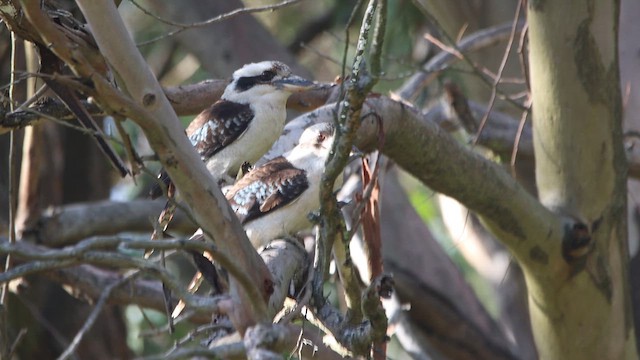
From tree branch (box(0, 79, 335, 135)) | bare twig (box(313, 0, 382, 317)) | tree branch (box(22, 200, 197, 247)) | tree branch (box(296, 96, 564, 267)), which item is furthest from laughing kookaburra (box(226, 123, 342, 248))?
tree branch (box(22, 200, 197, 247))

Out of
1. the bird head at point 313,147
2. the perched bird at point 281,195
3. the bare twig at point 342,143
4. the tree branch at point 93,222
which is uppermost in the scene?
the bare twig at point 342,143

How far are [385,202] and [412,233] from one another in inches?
8.5

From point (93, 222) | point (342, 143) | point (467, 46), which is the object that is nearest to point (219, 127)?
point (93, 222)

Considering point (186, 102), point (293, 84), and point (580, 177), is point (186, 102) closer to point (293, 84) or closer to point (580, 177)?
point (293, 84)

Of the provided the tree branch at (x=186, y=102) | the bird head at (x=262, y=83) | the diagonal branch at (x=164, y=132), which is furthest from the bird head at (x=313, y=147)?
the diagonal branch at (x=164, y=132)

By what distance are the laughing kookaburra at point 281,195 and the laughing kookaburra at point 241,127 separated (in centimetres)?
42

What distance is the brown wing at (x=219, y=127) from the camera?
145 inches

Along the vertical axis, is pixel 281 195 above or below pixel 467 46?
below

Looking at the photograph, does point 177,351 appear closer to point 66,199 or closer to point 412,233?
point 412,233

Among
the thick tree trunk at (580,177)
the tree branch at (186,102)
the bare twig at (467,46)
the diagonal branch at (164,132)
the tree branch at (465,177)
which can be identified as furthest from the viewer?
the bare twig at (467,46)

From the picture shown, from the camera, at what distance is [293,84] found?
12.2ft

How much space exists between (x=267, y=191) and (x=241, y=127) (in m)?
0.61

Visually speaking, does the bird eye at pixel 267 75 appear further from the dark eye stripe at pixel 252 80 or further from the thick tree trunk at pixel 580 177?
the thick tree trunk at pixel 580 177

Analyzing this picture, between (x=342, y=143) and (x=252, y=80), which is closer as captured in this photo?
(x=342, y=143)
